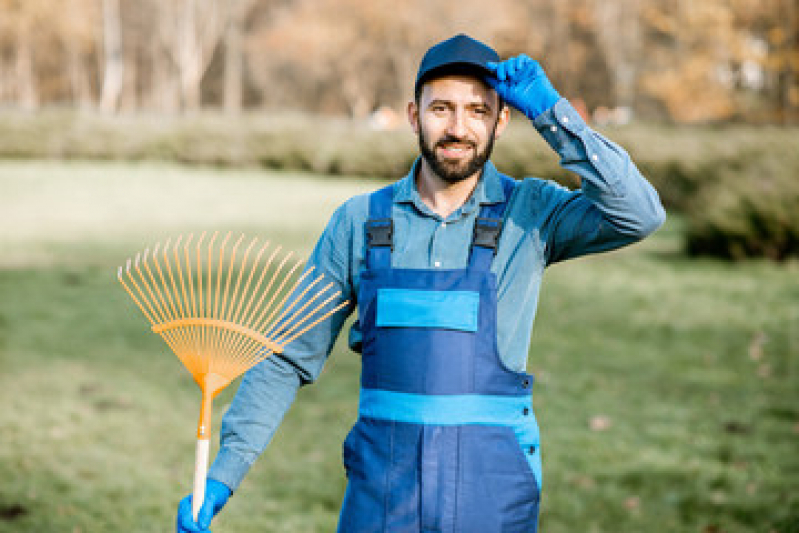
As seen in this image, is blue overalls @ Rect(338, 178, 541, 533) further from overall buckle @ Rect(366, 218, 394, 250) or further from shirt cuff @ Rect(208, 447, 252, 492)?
shirt cuff @ Rect(208, 447, 252, 492)

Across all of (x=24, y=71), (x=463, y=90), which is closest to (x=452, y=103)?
(x=463, y=90)

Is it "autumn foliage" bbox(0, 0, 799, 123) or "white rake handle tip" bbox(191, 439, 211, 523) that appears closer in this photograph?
"white rake handle tip" bbox(191, 439, 211, 523)

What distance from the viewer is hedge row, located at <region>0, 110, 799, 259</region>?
36.5 feet

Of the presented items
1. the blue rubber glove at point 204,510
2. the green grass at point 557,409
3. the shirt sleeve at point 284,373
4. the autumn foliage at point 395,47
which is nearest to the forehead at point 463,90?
the shirt sleeve at point 284,373

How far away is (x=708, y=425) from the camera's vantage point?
5.90 meters

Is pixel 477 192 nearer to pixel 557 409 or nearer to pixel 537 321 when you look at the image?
pixel 557 409

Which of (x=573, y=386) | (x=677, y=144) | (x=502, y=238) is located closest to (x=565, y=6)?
(x=677, y=144)

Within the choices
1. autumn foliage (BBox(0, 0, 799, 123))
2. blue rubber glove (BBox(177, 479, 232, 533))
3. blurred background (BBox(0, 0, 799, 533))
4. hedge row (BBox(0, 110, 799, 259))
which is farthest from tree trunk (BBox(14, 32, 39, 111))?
blue rubber glove (BBox(177, 479, 232, 533))

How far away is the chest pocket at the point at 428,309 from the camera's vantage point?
2180mm

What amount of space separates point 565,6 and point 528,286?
36.8 meters

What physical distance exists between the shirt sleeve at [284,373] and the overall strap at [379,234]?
8 centimetres

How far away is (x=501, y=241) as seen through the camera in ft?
7.52

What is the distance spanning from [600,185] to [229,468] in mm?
1105

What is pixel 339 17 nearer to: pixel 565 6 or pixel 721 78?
pixel 565 6
